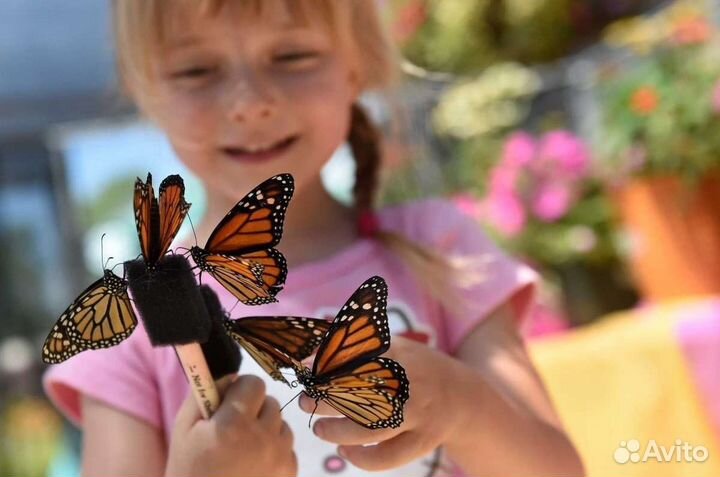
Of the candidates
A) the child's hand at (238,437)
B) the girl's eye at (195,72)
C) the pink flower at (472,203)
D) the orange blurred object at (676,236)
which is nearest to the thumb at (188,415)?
the child's hand at (238,437)

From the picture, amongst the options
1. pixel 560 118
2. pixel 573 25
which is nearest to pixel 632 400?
pixel 560 118

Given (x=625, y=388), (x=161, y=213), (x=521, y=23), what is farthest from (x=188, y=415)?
(x=521, y=23)

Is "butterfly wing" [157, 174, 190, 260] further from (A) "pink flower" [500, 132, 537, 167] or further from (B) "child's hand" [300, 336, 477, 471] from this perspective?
(A) "pink flower" [500, 132, 537, 167]

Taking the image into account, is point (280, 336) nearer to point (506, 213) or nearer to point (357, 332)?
point (357, 332)

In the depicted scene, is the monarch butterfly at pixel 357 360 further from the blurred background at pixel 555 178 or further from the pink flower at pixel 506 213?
the pink flower at pixel 506 213

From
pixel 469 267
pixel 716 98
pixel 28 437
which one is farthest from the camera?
pixel 716 98

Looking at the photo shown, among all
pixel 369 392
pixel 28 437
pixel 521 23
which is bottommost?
pixel 28 437
